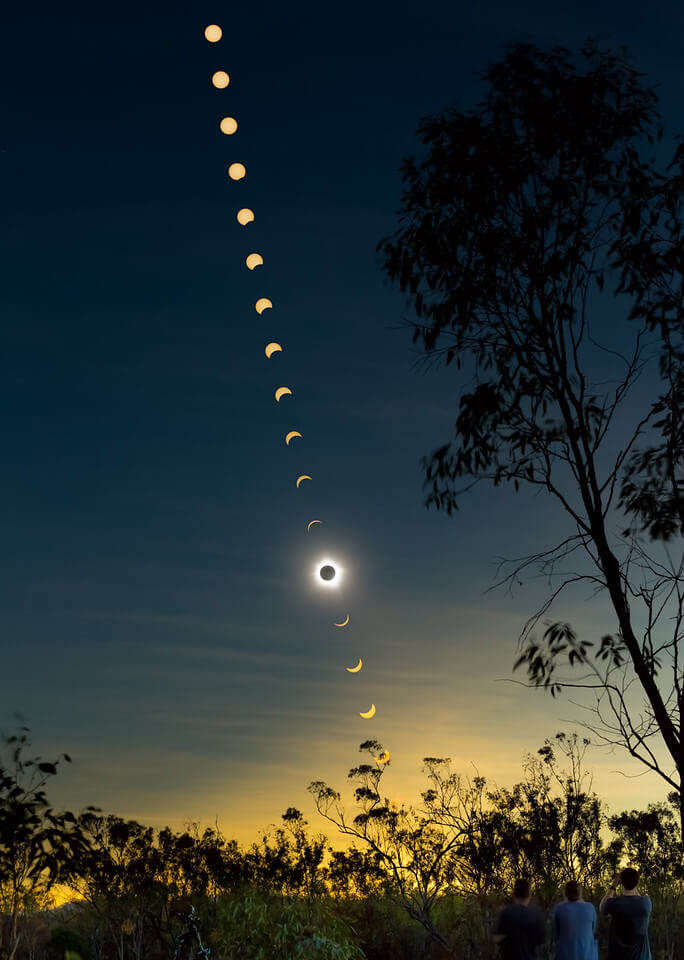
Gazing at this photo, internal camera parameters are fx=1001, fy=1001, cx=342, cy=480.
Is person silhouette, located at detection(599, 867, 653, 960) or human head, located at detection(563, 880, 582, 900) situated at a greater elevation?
human head, located at detection(563, 880, 582, 900)

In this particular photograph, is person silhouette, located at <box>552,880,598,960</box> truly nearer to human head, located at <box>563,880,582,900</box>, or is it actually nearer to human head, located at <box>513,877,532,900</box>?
human head, located at <box>563,880,582,900</box>

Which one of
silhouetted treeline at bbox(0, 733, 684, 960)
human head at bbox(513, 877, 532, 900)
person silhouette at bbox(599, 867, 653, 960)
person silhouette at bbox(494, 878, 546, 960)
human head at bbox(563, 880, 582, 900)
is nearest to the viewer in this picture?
person silhouette at bbox(494, 878, 546, 960)

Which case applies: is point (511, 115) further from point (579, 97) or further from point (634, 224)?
point (634, 224)

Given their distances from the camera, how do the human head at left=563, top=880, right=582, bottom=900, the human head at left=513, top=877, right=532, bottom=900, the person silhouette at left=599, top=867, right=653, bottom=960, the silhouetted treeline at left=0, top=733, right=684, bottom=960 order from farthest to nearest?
the silhouetted treeline at left=0, top=733, right=684, bottom=960, the person silhouette at left=599, top=867, right=653, bottom=960, the human head at left=563, top=880, right=582, bottom=900, the human head at left=513, top=877, right=532, bottom=900

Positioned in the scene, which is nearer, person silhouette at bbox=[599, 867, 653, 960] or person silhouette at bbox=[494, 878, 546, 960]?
person silhouette at bbox=[494, 878, 546, 960]

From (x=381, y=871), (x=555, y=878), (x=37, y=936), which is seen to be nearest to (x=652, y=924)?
(x=555, y=878)

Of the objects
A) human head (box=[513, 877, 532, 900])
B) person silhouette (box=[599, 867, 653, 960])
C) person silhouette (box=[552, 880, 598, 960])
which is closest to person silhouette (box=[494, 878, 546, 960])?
human head (box=[513, 877, 532, 900])

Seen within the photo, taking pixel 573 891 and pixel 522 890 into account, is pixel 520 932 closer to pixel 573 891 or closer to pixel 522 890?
pixel 522 890
